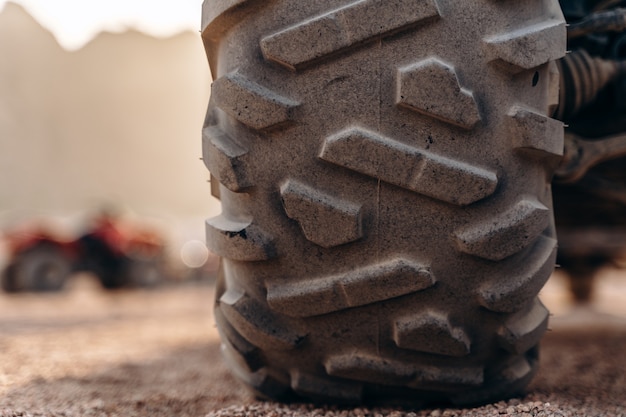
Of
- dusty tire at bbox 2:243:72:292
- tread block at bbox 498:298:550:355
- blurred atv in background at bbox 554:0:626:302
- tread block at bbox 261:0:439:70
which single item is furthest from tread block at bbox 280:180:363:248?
dusty tire at bbox 2:243:72:292

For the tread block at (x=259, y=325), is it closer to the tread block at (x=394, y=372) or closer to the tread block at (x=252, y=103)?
the tread block at (x=394, y=372)

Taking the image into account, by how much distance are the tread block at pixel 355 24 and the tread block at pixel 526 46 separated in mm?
116

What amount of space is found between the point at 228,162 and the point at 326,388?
47cm

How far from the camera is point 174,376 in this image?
1909mm

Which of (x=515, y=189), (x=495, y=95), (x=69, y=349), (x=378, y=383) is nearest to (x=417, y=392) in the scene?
(x=378, y=383)

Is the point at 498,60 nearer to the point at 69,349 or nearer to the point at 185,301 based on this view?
the point at 69,349

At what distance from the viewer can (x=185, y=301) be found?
6676 millimetres

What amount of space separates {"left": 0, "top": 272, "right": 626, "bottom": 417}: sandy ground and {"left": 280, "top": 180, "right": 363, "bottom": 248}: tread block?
360 millimetres

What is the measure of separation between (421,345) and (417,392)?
140 mm

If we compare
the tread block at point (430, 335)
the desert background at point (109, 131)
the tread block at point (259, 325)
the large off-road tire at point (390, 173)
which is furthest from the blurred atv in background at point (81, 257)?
the desert background at point (109, 131)

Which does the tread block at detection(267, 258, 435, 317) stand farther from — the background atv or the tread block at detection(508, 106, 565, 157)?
the tread block at detection(508, 106, 565, 157)

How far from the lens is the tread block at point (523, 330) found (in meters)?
1.07

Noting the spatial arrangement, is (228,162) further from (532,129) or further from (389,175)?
(532,129)

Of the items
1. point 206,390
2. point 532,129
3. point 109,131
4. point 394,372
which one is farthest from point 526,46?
point 109,131
